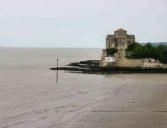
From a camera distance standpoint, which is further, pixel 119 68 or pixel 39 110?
pixel 119 68

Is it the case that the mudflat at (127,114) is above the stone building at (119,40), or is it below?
below

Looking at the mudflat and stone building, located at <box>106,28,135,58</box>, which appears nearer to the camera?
the mudflat

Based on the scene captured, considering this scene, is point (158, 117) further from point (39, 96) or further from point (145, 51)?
point (145, 51)

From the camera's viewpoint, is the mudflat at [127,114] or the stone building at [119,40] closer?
the mudflat at [127,114]

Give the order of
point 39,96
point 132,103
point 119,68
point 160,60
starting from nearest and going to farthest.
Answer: point 132,103
point 39,96
point 119,68
point 160,60

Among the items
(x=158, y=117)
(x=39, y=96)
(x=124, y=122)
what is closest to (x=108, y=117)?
(x=124, y=122)

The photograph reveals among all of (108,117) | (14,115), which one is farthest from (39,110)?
(108,117)

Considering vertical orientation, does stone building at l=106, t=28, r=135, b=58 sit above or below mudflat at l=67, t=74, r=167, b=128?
above

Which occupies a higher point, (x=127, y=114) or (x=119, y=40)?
(x=119, y=40)

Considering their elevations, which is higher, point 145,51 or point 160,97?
point 145,51

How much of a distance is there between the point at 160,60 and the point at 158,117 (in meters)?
38.2

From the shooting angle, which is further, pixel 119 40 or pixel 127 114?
pixel 119 40

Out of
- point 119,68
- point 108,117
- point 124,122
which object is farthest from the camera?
point 119,68

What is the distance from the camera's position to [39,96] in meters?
23.0
